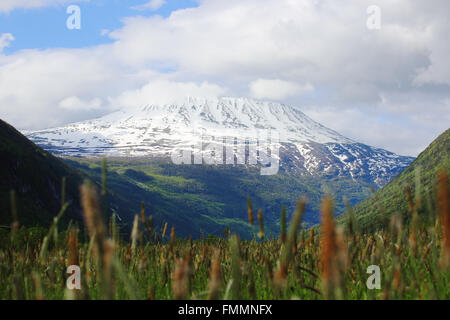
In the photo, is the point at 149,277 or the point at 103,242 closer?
the point at 103,242

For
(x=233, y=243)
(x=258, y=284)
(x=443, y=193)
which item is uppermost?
(x=443, y=193)

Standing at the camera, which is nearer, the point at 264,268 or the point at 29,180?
the point at 264,268

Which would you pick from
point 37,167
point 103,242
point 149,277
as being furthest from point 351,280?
point 37,167

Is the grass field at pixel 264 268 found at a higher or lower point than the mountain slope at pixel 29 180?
lower

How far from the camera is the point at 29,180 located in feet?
286

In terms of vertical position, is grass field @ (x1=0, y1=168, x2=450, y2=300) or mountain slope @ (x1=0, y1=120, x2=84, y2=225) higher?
mountain slope @ (x1=0, y1=120, x2=84, y2=225)

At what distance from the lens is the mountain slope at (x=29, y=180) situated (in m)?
74.6

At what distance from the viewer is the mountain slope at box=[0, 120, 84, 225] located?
74562 millimetres

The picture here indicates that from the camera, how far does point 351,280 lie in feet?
14.4

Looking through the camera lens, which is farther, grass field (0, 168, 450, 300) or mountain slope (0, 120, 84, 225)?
mountain slope (0, 120, 84, 225)

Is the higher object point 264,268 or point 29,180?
point 29,180

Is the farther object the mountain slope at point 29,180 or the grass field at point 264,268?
the mountain slope at point 29,180
